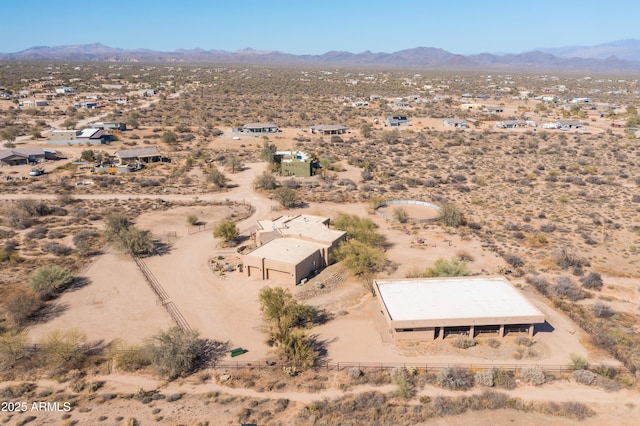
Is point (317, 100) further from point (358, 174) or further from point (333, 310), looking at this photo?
point (333, 310)

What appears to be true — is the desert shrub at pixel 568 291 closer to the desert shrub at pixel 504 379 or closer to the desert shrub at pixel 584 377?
the desert shrub at pixel 584 377

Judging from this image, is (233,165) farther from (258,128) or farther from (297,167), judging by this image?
(258,128)

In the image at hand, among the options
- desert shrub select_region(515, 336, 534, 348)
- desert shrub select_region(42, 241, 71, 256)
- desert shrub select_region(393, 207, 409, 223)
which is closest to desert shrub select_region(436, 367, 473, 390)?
desert shrub select_region(515, 336, 534, 348)

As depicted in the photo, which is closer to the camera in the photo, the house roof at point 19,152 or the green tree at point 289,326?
the green tree at point 289,326

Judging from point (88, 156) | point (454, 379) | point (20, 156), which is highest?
point (20, 156)

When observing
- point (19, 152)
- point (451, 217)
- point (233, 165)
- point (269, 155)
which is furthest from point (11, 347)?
point (19, 152)

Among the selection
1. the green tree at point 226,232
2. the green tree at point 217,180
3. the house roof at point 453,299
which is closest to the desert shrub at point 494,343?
the house roof at point 453,299

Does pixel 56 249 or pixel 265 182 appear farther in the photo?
pixel 265 182
